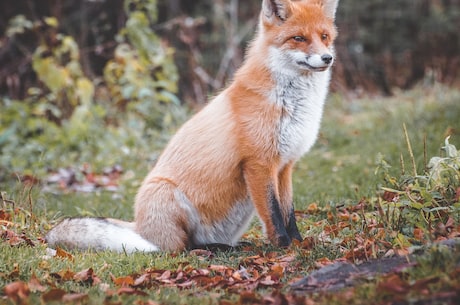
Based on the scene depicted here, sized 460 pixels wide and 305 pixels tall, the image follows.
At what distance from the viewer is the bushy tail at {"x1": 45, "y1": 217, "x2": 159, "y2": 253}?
183 inches

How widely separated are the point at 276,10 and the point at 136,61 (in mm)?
5397

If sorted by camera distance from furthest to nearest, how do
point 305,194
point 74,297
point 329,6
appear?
1. point 305,194
2. point 329,6
3. point 74,297

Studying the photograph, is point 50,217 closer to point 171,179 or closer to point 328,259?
point 171,179

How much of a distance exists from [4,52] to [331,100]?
6975 millimetres

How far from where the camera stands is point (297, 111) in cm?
470

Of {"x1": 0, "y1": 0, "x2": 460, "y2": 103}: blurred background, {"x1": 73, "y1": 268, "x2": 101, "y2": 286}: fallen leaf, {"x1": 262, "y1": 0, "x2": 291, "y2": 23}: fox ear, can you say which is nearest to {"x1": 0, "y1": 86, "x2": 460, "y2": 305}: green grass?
{"x1": 73, "y1": 268, "x2": 101, "y2": 286}: fallen leaf

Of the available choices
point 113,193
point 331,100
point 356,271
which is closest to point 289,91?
point 356,271

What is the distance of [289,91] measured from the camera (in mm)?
4727

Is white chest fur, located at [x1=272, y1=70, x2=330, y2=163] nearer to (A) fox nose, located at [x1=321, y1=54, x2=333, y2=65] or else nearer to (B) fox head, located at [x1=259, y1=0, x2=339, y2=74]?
(B) fox head, located at [x1=259, y1=0, x2=339, y2=74]

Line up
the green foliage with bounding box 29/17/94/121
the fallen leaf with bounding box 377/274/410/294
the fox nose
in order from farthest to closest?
the green foliage with bounding box 29/17/94/121 < the fox nose < the fallen leaf with bounding box 377/274/410/294

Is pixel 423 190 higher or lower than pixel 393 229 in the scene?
higher

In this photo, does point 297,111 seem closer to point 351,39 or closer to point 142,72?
point 142,72

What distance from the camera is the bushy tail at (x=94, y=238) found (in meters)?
4.65

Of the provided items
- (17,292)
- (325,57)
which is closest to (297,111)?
(325,57)
